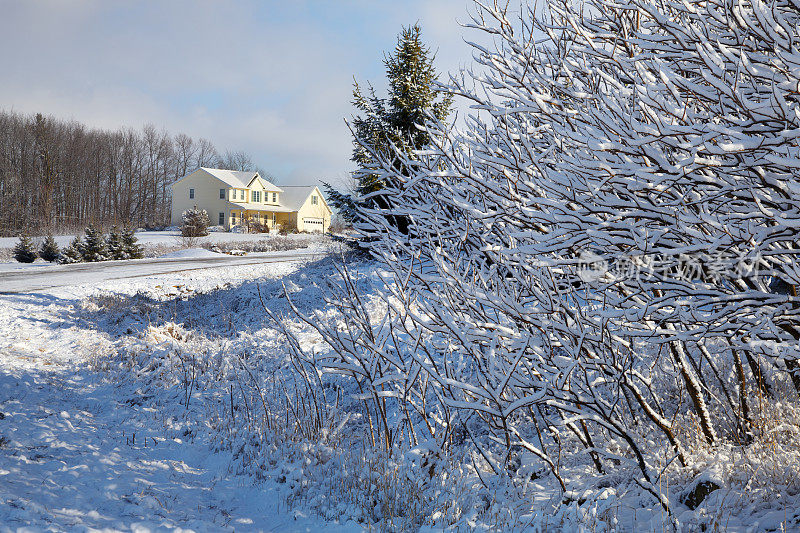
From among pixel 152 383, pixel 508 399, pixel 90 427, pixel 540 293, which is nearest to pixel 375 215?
pixel 540 293

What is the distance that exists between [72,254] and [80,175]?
3267 cm

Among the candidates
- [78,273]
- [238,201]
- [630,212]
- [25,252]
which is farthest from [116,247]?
[238,201]

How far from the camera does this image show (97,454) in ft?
16.5

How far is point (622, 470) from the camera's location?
3.90m

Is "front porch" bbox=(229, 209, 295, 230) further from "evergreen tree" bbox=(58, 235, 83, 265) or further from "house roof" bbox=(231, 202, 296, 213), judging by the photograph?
"evergreen tree" bbox=(58, 235, 83, 265)

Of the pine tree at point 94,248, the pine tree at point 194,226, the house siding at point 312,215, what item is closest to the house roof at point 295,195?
the house siding at point 312,215

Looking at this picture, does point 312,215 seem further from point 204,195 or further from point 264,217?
point 204,195

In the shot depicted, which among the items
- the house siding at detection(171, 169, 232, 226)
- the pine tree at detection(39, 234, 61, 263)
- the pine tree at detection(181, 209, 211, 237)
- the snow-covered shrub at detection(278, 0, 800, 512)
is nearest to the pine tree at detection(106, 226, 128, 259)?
the pine tree at detection(39, 234, 61, 263)

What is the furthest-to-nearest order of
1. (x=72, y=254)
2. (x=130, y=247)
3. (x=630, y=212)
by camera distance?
(x=130, y=247), (x=72, y=254), (x=630, y=212)

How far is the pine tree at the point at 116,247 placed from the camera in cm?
2330

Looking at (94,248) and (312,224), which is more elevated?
(312,224)

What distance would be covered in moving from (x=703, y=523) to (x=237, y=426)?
5.02m

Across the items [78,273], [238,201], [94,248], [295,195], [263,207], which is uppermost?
[295,195]

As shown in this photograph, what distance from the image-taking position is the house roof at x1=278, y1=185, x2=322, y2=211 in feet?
181
